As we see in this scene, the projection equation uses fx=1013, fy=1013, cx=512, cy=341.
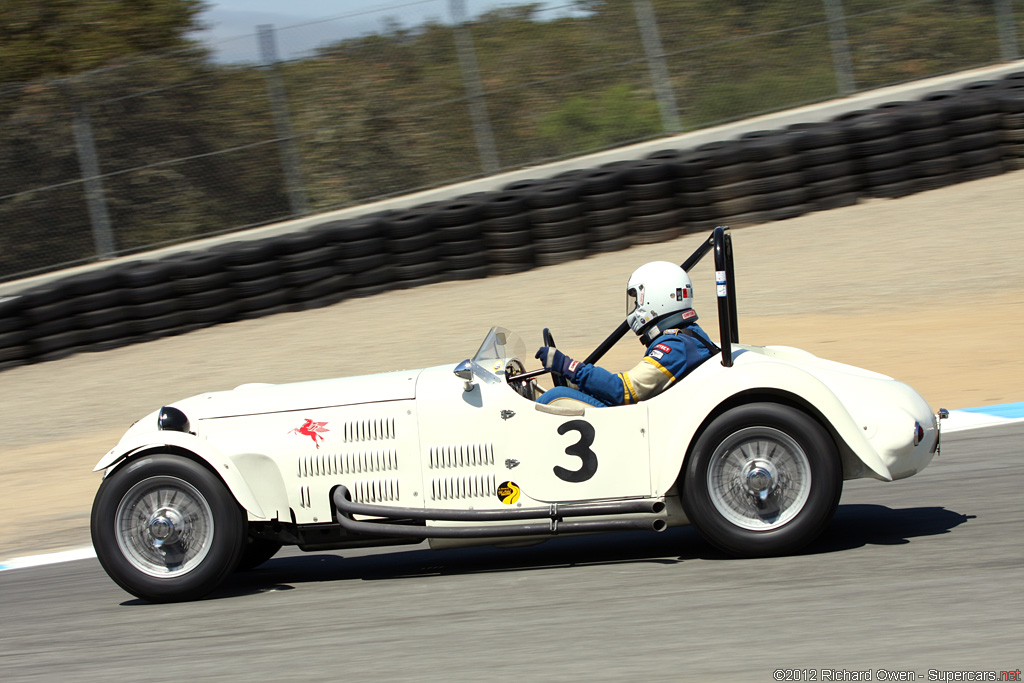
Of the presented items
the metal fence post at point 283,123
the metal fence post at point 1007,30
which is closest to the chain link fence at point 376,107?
the metal fence post at point 283,123

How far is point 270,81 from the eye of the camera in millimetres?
13594

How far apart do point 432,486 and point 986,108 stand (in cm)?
1042

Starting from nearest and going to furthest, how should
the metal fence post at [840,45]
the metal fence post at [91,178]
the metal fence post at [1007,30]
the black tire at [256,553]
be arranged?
the black tire at [256,553], the metal fence post at [91,178], the metal fence post at [840,45], the metal fence post at [1007,30]

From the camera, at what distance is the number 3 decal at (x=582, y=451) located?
4695 millimetres

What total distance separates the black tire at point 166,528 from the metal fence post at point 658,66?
10795mm

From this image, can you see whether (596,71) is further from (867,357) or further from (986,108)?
(867,357)

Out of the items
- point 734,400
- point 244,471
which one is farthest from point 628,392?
point 244,471

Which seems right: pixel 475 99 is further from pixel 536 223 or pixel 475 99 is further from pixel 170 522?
pixel 170 522

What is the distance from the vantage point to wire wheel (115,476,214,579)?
16.1 feet

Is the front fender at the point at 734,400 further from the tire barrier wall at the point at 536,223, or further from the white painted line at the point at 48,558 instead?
the tire barrier wall at the point at 536,223

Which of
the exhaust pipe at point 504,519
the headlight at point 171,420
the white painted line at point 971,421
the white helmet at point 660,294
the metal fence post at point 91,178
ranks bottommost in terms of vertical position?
the white painted line at point 971,421

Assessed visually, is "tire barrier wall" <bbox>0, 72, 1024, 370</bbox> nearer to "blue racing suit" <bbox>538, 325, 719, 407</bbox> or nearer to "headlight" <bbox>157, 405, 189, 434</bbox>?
"headlight" <bbox>157, 405, 189, 434</bbox>

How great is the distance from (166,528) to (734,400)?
277 cm

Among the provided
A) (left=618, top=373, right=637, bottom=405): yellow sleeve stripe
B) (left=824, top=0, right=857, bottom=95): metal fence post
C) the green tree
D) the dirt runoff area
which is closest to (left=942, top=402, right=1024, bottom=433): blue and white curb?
the dirt runoff area
